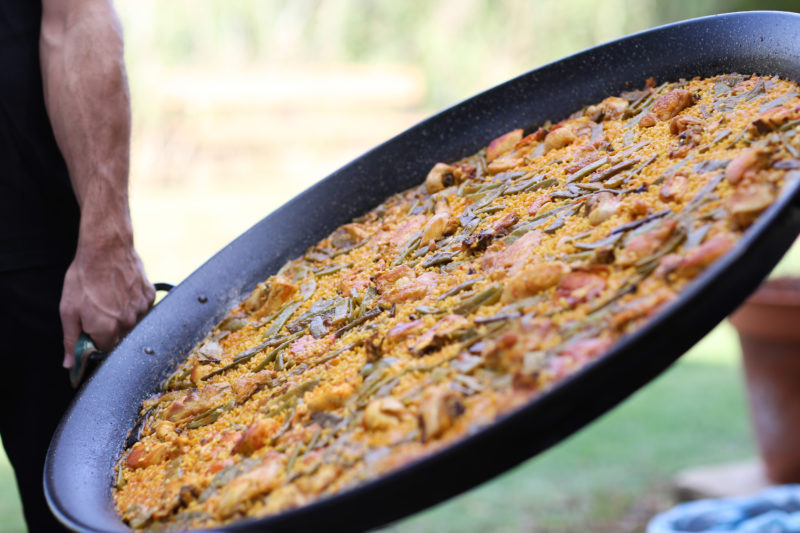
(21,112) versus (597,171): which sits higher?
(21,112)

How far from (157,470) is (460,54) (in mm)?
5736

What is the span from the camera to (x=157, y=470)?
3.01 feet

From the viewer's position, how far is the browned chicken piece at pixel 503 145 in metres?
1.27

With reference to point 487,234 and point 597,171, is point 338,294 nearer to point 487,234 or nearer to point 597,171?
point 487,234

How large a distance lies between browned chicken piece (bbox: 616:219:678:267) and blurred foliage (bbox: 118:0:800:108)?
5.44 m

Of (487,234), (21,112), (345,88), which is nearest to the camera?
(487,234)

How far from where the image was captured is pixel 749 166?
813mm

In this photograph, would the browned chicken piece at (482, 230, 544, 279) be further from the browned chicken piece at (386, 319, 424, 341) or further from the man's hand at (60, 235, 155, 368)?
the man's hand at (60, 235, 155, 368)

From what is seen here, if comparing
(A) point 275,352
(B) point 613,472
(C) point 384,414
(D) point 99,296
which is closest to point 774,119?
(C) point 384,414

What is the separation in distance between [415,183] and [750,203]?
0.69 m

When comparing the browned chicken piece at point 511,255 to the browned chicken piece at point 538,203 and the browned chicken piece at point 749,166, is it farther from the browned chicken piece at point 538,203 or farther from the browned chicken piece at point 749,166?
the browned chicken piece at point 749,166

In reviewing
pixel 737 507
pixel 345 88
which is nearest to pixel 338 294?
pixel 737 507

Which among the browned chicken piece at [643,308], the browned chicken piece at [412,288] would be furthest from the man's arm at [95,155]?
the browned chicken piece at [643,308]

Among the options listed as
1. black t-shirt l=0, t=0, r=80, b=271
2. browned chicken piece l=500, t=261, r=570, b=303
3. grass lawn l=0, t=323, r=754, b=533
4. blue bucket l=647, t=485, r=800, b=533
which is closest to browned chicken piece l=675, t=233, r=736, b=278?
browned chicken piece l=500, t=261, r=570, b=303
